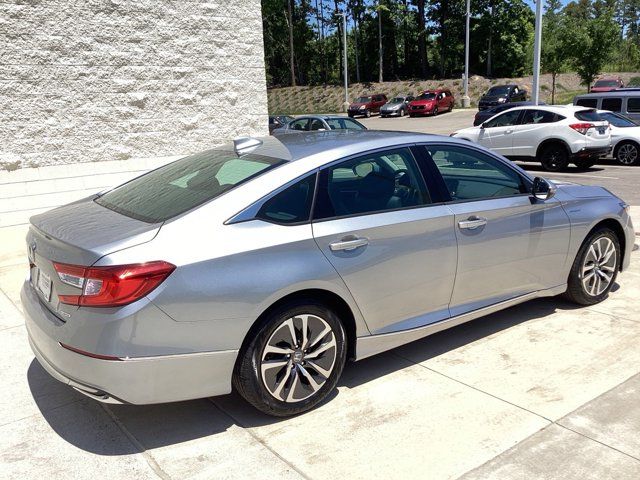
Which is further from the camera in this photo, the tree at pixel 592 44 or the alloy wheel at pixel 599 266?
the tree at pixel 592 44

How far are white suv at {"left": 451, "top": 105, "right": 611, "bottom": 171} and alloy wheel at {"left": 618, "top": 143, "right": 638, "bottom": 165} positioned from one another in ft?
2.00

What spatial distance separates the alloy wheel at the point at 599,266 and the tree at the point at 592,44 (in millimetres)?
32315

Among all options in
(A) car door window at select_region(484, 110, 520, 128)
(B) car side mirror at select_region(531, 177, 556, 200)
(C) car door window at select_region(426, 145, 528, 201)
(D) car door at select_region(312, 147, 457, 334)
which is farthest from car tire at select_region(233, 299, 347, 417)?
(A) car door window at select_region(484, 110, 520, 128)

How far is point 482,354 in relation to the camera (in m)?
4.25

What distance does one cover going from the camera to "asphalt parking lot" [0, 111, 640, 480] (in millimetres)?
2988

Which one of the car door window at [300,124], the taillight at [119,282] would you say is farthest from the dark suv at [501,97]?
the taillight at [119,282]

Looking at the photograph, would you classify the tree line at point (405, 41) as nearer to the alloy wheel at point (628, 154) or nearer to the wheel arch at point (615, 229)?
the alloy wheel at point (628, 154)

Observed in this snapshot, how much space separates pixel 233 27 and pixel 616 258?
6.95 meters

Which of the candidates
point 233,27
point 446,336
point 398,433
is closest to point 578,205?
point 446,336

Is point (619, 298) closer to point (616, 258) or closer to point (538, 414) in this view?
point (616, 258)

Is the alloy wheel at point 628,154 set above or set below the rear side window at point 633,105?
below

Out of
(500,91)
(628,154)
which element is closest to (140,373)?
(628,154)

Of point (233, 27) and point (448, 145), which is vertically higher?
point (233, 27)

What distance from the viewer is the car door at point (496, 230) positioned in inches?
162
